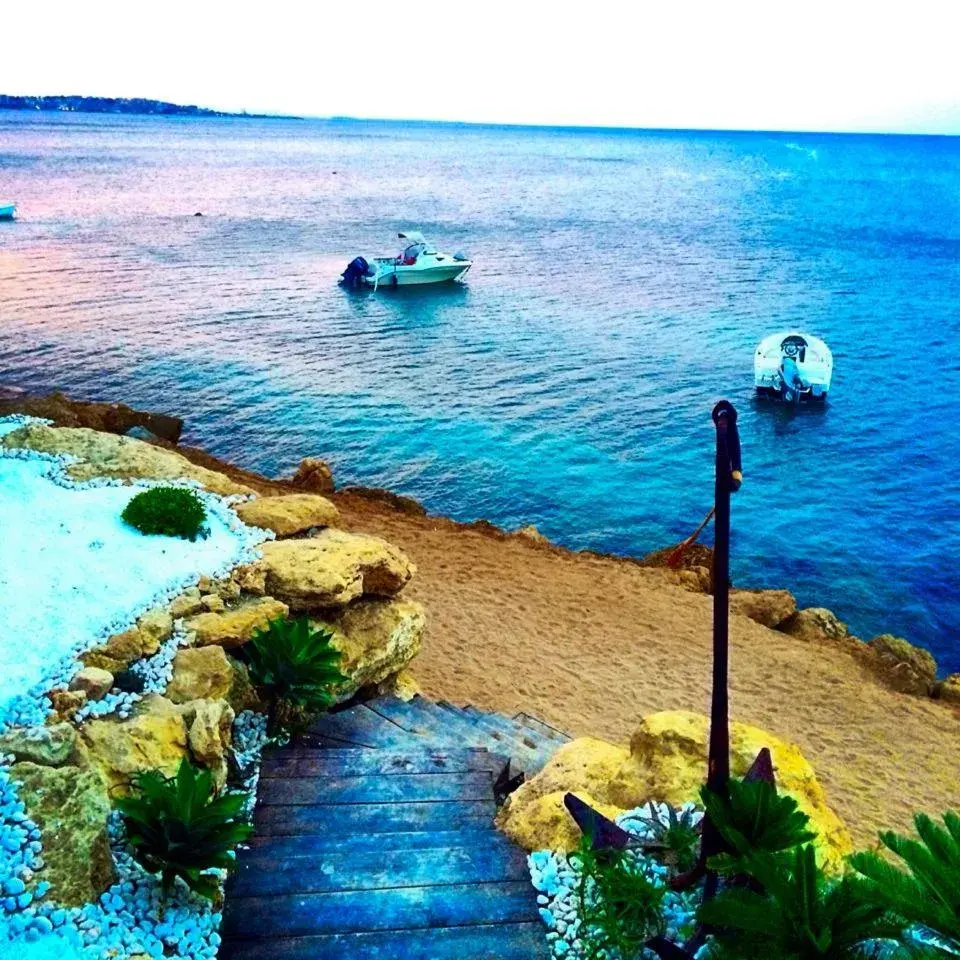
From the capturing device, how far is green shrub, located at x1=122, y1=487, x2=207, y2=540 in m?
9.27

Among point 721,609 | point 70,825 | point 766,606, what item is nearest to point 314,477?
point 766,606

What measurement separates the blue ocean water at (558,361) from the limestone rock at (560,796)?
11781 millimetres

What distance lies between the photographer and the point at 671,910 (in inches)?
216

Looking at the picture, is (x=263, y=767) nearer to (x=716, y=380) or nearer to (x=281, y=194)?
(x=716, y=380)

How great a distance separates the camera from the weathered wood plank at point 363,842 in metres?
6.01

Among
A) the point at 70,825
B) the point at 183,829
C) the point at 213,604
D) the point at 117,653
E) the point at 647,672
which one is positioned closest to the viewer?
the point at 70,825

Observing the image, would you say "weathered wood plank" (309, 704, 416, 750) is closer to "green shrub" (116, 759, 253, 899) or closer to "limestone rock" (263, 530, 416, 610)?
"limestone rock" (263, 530, 416, 610)

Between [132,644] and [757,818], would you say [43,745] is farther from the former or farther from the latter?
[757,818]

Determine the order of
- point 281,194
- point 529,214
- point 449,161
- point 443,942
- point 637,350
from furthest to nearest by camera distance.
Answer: point 449,161 → point 281,194 → point 529,214 → point 637,350 → point 443,942

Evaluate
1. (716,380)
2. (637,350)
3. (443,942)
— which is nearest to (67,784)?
(443,942)

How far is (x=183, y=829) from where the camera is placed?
17.3ft

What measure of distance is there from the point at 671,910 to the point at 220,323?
33.7 metres

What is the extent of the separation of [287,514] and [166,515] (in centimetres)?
151

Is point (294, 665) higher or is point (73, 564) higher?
point (73, 564)
